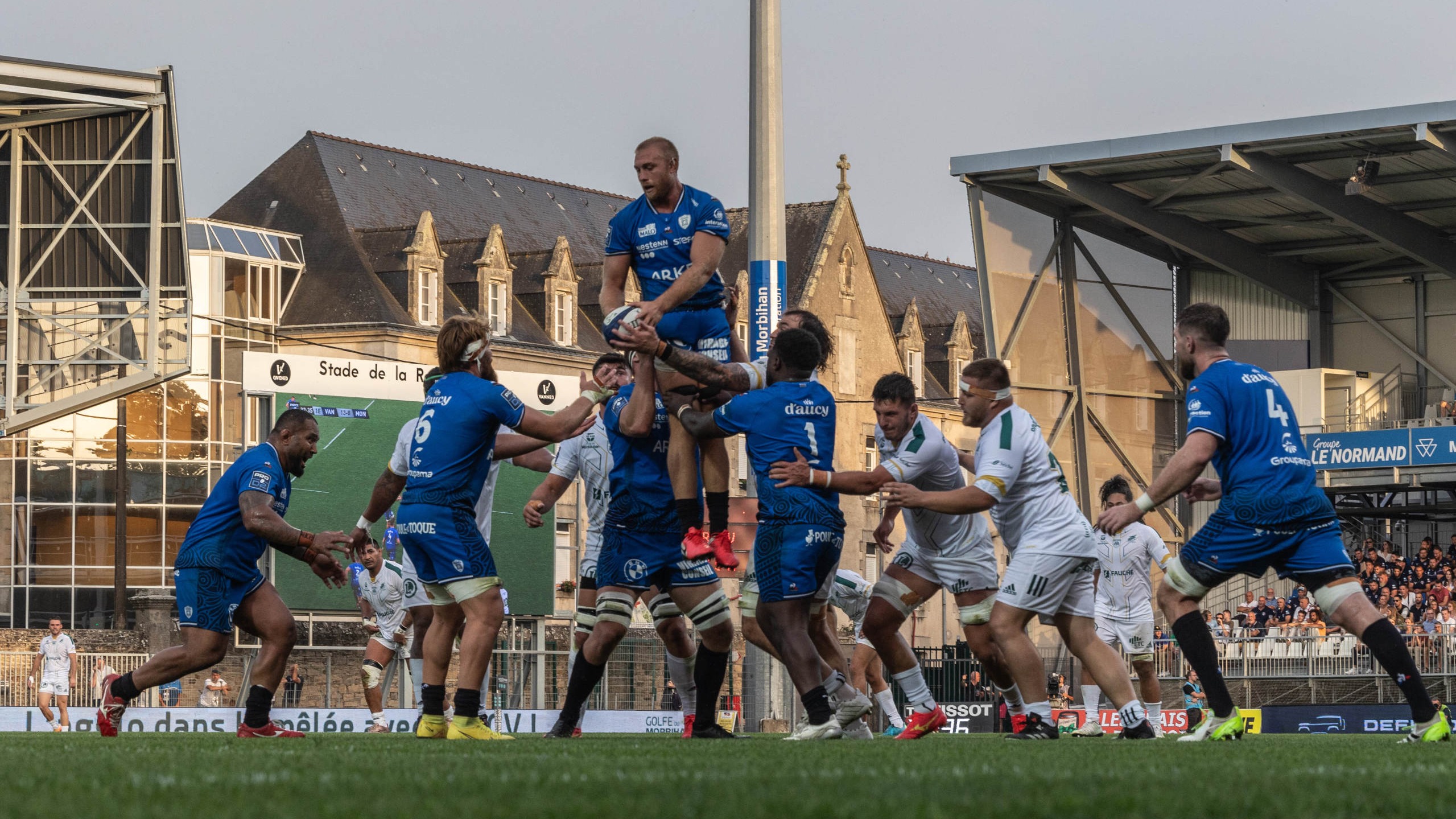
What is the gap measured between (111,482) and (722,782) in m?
A: 53.8

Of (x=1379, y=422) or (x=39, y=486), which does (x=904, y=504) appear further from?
(x=39, y=486)

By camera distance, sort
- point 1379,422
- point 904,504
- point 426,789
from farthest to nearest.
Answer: point 1379,422 → point 904,504 → point 426,789

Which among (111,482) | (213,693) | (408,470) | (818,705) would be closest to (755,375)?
(818,705)

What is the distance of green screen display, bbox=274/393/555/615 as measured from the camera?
32031mm

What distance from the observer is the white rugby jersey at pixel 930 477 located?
11.9 meters

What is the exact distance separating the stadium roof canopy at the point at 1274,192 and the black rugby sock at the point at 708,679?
1059 inches

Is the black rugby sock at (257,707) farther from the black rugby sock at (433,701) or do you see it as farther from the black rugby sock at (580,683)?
the black rugby sock at (580,683)

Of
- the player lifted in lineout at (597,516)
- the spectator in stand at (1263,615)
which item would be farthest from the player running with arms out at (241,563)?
the spectator in stand at (1263,615)

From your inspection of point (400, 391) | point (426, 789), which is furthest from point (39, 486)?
point (426, 789)

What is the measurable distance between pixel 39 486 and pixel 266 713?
47300 millimetres

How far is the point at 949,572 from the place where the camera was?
12.6 m

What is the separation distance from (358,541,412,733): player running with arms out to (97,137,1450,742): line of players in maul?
6.70m

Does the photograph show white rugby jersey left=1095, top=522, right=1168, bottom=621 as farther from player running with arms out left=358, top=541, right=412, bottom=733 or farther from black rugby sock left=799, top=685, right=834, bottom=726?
black rugby sock left=799, top=685, right=834, bottom=726

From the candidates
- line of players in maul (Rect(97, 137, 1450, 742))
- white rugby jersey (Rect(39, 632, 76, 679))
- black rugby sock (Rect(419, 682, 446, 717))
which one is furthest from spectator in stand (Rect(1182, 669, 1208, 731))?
white rugby jersey (Rect(39, 632, 76, 679))
